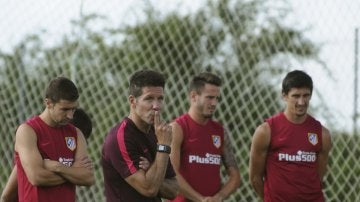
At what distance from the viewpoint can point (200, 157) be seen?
24.0 feet

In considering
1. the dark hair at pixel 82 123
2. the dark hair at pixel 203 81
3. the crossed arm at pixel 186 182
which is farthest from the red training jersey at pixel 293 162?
the dark hair at pixel 82 123

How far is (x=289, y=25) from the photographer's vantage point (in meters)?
8.99

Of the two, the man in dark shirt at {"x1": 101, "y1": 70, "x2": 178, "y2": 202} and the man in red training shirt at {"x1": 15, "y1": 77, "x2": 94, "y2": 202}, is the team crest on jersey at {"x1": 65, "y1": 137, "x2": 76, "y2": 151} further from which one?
the man in dark shirt at {"x1": 101, "y1": 70, "x2": 178, "y2": 202}

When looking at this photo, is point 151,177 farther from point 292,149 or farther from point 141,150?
point 292,149

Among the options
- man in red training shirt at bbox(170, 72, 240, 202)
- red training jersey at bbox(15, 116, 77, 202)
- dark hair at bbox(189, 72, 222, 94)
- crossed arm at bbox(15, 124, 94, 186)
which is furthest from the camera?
dark hair at bbox(189, 72, 222, 94)

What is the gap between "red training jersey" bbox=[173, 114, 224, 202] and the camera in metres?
7.27

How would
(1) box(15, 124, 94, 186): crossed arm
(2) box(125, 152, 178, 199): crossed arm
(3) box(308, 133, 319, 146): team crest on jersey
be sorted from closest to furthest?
1. (2) box(125, 152, 178, 199): crossed arm
2. (1) box(15, 124, 94, 186): crossed arm
3. (3) box(308, 133, 319, 146): team crest on jersey

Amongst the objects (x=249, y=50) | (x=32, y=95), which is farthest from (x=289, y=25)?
(x=32, y=95)

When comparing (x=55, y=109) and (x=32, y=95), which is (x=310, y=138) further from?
(x=32, y=95)

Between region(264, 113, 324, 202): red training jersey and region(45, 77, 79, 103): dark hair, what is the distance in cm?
197

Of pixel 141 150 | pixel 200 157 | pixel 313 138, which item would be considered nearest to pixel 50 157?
pixel 141 150

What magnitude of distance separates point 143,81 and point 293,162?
200 centimetres

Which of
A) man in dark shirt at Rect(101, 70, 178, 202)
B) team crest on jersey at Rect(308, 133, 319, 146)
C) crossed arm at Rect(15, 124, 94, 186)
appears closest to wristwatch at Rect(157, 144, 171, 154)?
man in dark shirt at Rect(101, 70, 178, 202)

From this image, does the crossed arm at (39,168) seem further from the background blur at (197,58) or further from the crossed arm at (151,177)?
the background blur at (197,58)
